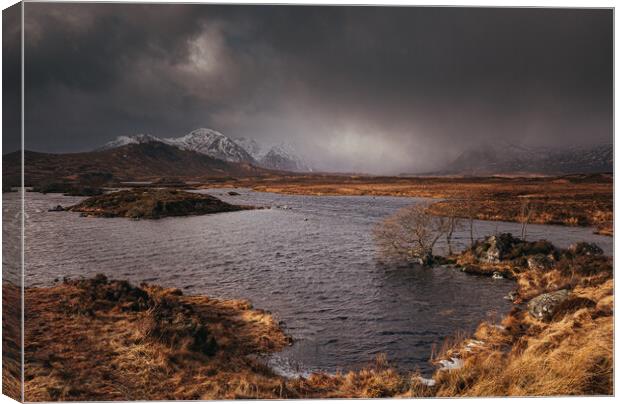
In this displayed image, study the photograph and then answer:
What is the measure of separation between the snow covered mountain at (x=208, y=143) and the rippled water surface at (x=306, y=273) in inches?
112

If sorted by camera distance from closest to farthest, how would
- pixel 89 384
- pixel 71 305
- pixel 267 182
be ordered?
pixel 89 384, pixel 71 305, pixel 267 182

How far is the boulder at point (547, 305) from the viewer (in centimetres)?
711

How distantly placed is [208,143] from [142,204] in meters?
5.55

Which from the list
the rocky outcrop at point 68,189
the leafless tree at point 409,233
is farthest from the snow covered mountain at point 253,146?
the leafless tree at point 409,233

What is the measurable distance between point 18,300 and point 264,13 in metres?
6.47

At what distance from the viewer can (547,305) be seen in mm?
7320

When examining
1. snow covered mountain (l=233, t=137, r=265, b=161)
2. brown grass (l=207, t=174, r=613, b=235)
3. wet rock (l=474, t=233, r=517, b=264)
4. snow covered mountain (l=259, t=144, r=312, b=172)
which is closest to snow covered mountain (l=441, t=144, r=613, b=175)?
brown grass (l=207, t=174, r=613, b=235)

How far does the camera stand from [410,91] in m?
7.57

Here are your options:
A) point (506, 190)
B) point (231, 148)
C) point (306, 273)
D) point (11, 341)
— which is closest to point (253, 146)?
point (231, 148)

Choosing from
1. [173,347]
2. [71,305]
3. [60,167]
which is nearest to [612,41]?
[173,347]

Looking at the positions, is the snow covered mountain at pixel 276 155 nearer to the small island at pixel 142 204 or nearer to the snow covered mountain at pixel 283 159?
the snow covered mountain at pixel 283 159

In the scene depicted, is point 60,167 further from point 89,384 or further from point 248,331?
point 248,331

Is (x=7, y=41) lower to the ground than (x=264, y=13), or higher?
lower

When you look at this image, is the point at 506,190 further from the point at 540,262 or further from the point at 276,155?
the point at 276,155
